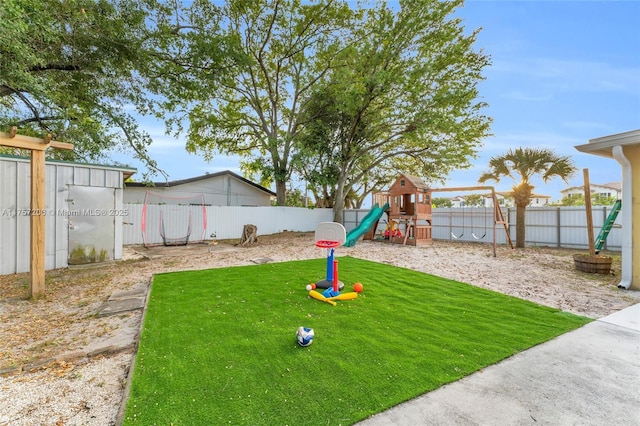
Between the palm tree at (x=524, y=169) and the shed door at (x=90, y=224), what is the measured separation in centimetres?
1241

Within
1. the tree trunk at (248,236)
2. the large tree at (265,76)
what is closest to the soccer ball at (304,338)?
the tree trunk at (248,236)

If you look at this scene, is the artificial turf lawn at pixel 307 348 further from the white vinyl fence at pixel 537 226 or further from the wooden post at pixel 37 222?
the white vinyl fence at pixel 537 226

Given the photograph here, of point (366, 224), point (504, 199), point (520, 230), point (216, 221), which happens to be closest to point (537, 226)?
point (520, 230)

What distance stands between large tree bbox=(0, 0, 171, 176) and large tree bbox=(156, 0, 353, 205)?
2.45 m

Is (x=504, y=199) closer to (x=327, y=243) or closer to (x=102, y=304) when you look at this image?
(x=327, y=243)

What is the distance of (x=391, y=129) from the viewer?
1488 centimetres

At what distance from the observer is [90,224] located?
6.75 m

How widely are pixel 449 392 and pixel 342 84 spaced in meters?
13.4

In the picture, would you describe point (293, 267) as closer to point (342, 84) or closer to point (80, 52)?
point (80, 52)

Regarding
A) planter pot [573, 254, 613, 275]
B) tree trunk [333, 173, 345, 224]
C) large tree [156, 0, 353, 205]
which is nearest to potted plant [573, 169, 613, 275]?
planter pot [573, 254, 613, 275]

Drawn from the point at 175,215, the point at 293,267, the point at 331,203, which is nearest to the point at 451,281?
the point at 293,267

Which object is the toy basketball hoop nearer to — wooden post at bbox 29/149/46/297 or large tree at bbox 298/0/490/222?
wooden post at bbox 29/149/46/297

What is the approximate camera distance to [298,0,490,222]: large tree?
12.9 m

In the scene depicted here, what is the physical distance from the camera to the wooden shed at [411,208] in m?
10.9
